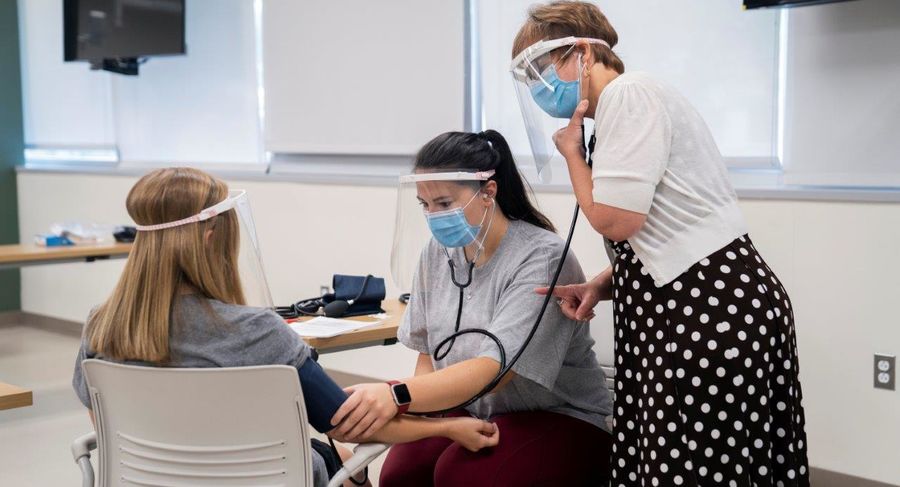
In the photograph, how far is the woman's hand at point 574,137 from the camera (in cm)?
164

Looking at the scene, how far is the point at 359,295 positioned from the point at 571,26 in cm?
125

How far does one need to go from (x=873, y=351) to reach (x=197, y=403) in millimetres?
2088

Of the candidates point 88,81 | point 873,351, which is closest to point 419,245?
point 873,351

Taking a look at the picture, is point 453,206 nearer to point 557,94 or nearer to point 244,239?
point 557,94

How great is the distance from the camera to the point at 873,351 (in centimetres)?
270

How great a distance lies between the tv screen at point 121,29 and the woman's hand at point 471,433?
12.1 feet

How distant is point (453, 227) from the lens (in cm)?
189

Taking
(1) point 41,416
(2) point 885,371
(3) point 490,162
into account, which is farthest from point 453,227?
(1) point 41,416

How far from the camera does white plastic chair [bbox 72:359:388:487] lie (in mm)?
1429

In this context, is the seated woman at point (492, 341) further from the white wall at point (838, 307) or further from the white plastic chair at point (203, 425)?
the white wall at point (838, 307)

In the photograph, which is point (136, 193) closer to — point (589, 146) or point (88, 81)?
point (589, 146)

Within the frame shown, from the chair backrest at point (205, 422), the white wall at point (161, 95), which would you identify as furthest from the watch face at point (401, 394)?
the white wall at point (161, 95)

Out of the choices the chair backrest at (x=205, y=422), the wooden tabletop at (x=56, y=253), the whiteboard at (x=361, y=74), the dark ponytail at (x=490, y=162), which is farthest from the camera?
the wooden tabletop at (x=56, y=253)

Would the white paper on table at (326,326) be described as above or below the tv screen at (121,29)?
below
